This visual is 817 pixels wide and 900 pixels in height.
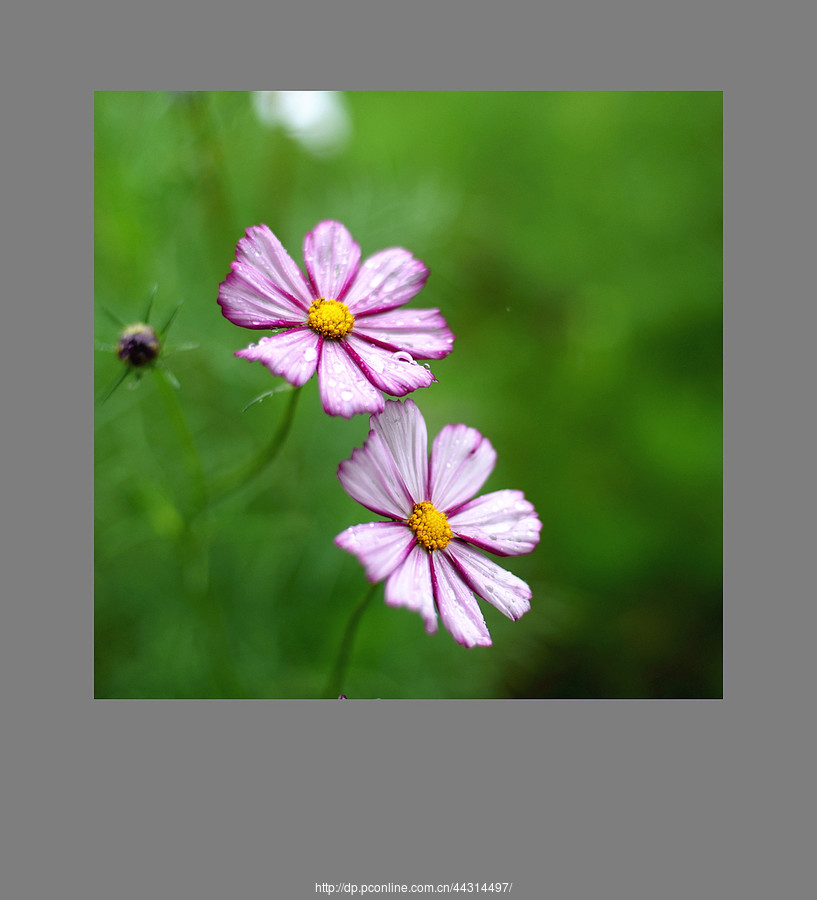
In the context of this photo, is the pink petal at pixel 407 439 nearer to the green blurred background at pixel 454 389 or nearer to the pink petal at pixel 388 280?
the pink petal at pixel 388 280

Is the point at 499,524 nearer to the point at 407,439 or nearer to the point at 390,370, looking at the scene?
the point at 407,439


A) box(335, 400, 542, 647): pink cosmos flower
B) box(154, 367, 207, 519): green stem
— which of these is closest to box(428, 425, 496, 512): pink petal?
box(335, 400, 542, 647): pink cosmos flower

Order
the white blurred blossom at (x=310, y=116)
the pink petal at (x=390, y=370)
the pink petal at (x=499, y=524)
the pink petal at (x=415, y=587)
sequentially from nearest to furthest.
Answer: the pink petal at (x=415, y=587), the pink petal at (x=390, y=370), the pink petal at (x=499, y=524), the white blurred blossom at (x=310, y=116)

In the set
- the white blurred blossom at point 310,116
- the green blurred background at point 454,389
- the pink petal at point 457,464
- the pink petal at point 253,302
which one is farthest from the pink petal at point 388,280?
the green blurred background at point 454,389

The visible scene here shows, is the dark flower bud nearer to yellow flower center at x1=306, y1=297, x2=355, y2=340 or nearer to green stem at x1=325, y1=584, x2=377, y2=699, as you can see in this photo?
yellow flower center at x1=306, y1=297, x2=355, y2=340

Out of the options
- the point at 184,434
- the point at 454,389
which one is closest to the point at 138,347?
the point at 184,434
